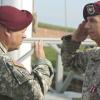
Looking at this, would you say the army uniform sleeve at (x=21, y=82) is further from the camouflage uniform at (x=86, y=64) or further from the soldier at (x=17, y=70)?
the camouflage uniform at (x=86, y=64)

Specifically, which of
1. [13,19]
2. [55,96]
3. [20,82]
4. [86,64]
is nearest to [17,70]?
[20,82]

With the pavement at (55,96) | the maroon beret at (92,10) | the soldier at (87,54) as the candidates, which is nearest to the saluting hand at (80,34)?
the soldier at (87,54)

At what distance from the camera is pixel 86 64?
11.7 feet

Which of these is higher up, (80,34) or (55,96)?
(80,34)

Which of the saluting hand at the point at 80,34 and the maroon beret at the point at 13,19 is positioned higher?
the maroon beret at the point at 13,19

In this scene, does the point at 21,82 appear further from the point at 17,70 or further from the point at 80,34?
the point at 80,34

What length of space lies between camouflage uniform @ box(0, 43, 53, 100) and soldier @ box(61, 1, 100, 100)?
0.39 meters

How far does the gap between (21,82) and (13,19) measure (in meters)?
0.44

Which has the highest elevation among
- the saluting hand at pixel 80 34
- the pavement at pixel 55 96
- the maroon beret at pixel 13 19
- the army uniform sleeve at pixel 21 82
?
the maroon beret at pixel 13 19

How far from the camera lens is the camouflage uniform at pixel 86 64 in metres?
3.34

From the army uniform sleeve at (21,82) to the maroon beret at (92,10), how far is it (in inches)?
23.3

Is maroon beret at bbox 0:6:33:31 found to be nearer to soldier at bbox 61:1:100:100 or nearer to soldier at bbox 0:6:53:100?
soldier at bbox 0:6:53:100

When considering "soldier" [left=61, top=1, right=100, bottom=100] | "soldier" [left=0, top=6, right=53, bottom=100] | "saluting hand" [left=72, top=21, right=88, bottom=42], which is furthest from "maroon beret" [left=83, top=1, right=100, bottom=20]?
"soldier" [left=0, top=6, right=53, bottom=100]

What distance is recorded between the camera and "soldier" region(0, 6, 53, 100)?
A: 303cm
